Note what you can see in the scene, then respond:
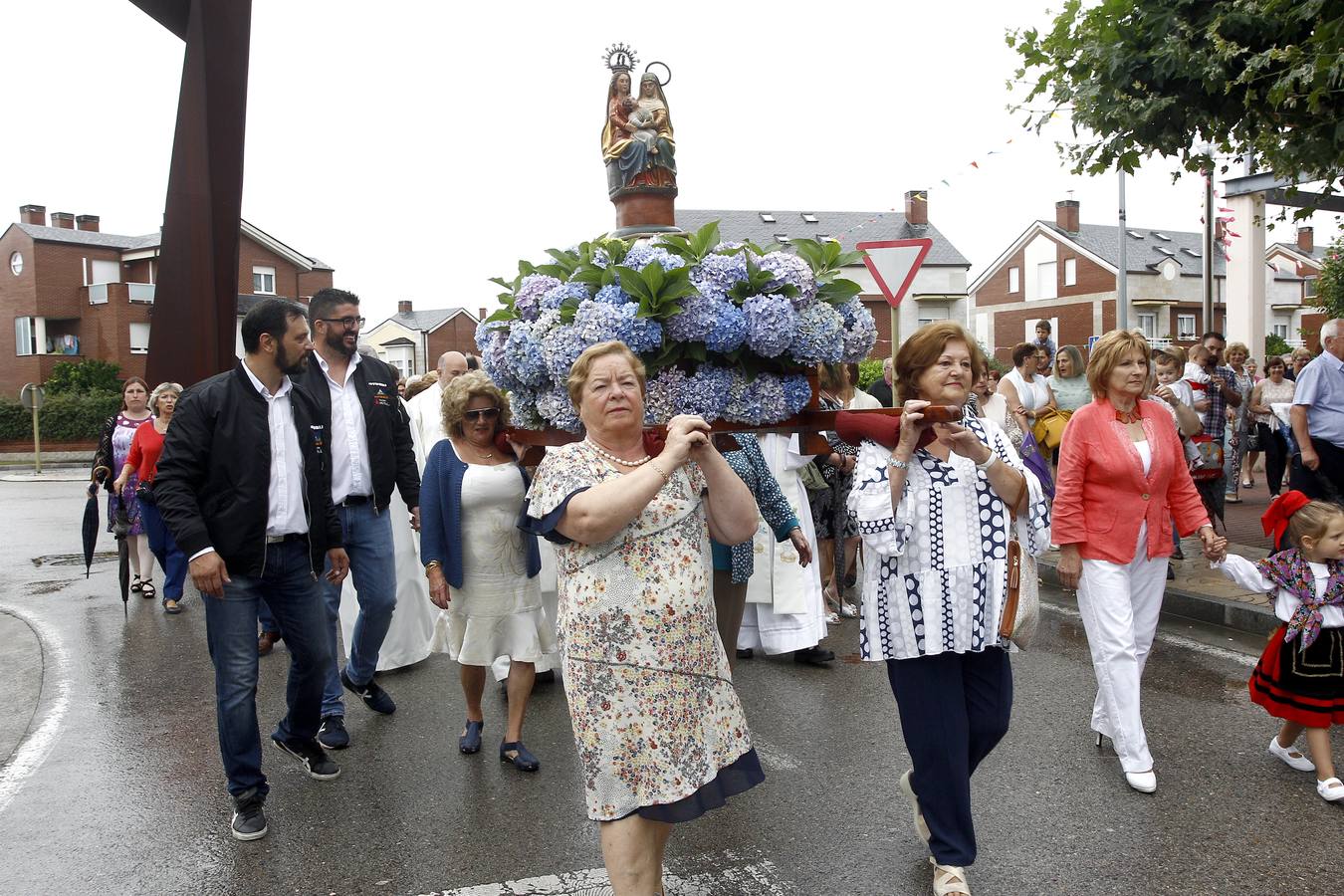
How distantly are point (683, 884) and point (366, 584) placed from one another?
253 centimetres

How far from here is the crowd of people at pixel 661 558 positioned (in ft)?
9.95

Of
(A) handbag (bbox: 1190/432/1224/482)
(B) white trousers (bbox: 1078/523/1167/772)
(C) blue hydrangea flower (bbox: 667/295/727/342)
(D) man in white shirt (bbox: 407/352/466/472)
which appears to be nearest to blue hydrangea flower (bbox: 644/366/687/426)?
(C) blue hydrangea flower (bbox: 667/295/727/342)

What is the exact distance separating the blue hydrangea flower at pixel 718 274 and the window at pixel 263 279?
173 feet

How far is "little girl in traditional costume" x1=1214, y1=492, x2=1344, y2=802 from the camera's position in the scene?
4.34 m

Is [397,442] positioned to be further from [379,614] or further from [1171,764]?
[1171,764]

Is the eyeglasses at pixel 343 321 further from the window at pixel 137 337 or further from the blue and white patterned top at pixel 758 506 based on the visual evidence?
the window at pixel 137 337

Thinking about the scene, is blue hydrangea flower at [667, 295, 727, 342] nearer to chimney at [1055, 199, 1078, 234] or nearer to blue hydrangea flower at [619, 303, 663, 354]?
blue hydrangea flower at [619, 303, 663, 354]

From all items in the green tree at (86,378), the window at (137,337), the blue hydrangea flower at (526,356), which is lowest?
the blue hydrangea flower at (526,356)

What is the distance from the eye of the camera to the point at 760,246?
360 cm

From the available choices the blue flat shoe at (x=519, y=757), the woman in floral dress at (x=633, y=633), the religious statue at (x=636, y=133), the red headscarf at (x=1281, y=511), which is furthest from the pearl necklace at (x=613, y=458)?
the religious statue at (x=636, y=133)

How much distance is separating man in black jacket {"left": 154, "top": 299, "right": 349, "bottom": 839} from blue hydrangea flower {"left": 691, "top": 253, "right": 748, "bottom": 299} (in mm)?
1946

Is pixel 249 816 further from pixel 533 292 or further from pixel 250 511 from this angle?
pixel 533 292

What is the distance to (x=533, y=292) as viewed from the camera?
359 centimetres

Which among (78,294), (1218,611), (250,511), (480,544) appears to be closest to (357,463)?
(480,544)
